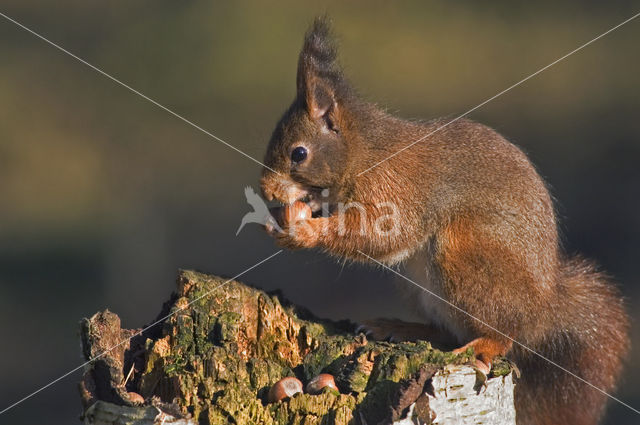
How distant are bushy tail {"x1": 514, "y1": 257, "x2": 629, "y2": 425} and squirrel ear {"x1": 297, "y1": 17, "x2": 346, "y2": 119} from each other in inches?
34.3

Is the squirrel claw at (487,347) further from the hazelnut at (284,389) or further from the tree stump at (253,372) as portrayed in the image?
the hazelnut at (284,389)

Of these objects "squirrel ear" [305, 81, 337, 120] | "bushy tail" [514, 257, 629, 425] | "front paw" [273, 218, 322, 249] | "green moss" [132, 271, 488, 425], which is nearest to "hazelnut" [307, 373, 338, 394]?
"green moss" [132, 271, 488, 425]

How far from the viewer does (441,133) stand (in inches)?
116

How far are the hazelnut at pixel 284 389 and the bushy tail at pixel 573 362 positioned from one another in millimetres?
857

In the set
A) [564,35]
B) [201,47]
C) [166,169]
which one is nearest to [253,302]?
[166,169]

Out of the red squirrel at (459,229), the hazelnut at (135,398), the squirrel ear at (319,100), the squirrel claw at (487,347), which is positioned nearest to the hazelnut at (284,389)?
the hazelnut at (135,398)

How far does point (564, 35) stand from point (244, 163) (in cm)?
250

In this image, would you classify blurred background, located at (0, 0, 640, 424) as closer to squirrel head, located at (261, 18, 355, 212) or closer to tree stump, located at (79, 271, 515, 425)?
squirrel head, located at (261, 18, 355, 212)

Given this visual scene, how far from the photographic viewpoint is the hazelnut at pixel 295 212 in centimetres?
282

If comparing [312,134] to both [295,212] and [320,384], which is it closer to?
[295,212]

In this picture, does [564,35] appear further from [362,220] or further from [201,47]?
[362,220]

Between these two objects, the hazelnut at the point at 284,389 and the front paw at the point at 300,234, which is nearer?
the hazelnut at the point at 284,389

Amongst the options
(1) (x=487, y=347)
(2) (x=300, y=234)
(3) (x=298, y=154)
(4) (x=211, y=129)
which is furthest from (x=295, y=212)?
(4) (x=211, y=129)

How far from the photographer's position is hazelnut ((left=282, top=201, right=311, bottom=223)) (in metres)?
2.82
